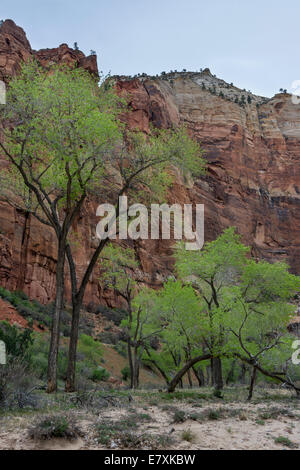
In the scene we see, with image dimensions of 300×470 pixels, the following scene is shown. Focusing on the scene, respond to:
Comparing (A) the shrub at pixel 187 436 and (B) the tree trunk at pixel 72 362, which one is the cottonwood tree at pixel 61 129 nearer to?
(B) the tree trunk at pixel 72 362

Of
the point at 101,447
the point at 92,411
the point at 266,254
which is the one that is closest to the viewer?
the point at 101,447

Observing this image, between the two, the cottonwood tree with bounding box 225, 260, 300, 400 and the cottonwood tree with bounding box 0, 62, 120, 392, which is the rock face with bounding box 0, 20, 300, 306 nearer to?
the cottonwood tree with bounding box 225, 260, 300, 400

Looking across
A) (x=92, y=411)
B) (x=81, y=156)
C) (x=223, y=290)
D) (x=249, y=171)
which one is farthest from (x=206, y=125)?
(x=92, y=411)

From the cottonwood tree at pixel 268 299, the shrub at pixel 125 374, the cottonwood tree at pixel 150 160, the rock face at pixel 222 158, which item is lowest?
the shrub at pixel 125 374

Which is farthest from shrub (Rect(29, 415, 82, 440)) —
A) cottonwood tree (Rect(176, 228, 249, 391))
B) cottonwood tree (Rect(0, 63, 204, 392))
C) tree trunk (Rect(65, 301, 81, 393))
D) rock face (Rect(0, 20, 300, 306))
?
rock face (Rect(0, 20, 300, 306))

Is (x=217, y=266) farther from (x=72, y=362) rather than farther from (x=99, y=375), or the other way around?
(x=99, y=375)

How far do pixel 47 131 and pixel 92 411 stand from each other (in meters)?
7.95

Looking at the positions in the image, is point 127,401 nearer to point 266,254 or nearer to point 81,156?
point 81,156

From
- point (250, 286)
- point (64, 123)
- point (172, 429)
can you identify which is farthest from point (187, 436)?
point (250, 286)

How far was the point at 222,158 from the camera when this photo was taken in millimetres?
59562

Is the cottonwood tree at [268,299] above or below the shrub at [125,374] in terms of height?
above

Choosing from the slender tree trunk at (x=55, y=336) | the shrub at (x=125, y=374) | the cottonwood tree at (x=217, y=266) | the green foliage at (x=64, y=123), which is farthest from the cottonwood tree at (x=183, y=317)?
the green foliage at (x=64, y=123)

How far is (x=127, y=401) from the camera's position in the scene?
998cm

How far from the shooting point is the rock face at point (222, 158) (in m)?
40.2
